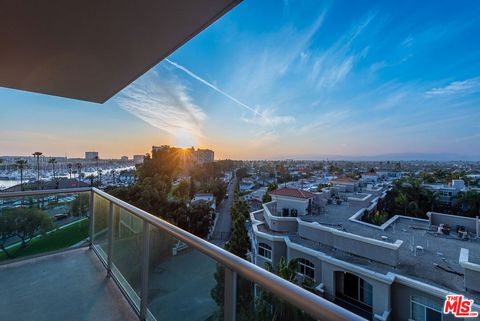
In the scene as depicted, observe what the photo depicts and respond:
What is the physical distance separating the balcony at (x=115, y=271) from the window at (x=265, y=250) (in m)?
10.9

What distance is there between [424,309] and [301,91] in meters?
12.9

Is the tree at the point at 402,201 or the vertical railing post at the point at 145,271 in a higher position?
the vertical railing post at the point at 145,271

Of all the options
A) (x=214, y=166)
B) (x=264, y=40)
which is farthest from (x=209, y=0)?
(x=214, y=166)

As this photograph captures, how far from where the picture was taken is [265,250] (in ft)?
41.7

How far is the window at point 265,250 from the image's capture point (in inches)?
489

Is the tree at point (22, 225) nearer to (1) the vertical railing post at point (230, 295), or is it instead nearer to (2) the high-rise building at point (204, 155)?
(1) the vertical railing post at point (230, 295)

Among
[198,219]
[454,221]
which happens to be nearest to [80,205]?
[198,219]

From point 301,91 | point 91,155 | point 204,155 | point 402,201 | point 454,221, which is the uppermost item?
point 301,91

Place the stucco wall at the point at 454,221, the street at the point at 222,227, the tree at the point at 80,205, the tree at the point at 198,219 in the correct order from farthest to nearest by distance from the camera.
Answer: the street at the point at 222,227, the tree at the point at 198,219, the stucco wall at the point at 454,221, the tree at the point at 80,205

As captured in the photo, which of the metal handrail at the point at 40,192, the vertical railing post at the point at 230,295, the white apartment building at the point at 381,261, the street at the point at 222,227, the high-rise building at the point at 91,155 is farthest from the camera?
the high-rise building at the point at 91,155

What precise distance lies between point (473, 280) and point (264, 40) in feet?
37.3

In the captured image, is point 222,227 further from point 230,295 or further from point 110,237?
point 230,295

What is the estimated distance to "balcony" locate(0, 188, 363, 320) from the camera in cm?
92

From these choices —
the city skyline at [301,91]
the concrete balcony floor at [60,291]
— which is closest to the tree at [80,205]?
the concrete balcony floor at [60,291]
